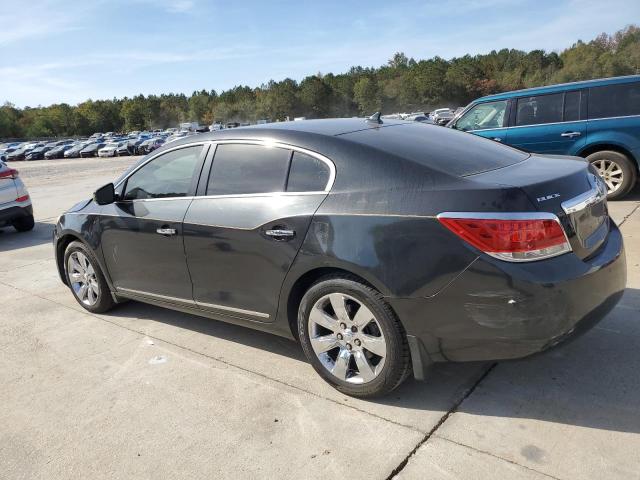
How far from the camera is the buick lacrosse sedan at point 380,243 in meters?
2.60

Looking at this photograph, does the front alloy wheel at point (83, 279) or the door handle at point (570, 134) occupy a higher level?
the door handle at point (570, 134)

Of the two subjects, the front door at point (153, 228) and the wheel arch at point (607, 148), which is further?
the wheel arch at point (607, 148)

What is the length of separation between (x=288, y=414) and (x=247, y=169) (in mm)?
1584

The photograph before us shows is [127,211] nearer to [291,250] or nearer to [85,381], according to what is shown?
[85,381]

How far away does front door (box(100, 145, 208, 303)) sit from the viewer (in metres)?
3.90

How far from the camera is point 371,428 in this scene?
2863mm

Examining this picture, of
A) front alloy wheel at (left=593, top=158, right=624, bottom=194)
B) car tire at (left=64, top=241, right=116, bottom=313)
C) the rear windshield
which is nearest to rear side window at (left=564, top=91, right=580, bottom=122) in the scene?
front alloy wheel at (left=593, top=158, right=624, bottom=194)

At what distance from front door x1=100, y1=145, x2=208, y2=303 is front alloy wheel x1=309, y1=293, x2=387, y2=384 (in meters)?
1.20

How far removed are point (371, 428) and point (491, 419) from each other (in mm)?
638

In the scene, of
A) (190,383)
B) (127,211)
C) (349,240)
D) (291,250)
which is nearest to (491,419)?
(349,240)

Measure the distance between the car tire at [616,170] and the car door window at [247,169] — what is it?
618 centimetres

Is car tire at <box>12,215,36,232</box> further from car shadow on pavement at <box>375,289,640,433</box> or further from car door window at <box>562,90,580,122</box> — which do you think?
car door window at <box>562,90,580,122</box>

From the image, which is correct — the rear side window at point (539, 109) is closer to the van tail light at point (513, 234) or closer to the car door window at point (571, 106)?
the car door window at point (571, 106)

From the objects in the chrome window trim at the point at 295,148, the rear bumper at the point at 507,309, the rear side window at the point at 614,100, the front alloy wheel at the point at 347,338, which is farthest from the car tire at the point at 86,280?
the rear side window at the point at 614,100
